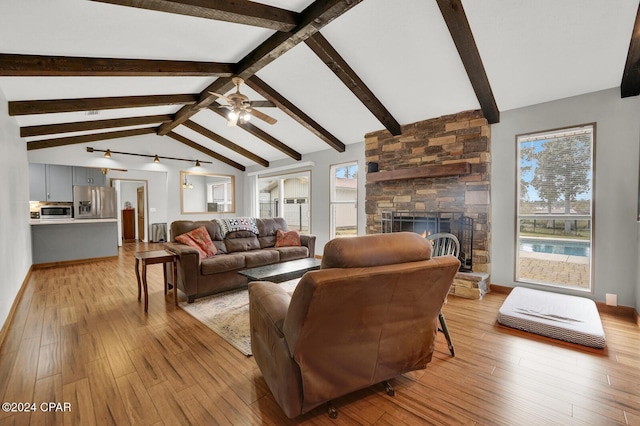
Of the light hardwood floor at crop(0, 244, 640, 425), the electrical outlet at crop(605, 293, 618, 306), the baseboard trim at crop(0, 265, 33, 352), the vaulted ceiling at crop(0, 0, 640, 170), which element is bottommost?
the light hardwood floor at crop(0, 244, 640, 425)

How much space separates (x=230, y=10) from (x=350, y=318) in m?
2.70

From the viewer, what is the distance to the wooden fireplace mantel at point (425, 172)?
386 cm

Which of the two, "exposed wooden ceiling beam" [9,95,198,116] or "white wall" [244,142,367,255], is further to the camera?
"white wall" [244,142,367,255]

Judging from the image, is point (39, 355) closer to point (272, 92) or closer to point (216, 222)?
point (216, 222)

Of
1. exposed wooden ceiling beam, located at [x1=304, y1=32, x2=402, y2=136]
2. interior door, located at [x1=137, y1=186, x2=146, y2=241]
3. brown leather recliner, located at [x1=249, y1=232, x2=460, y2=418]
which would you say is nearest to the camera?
brown leather recliner, located at [x1=249, y1=232, x2=460, y2=418]

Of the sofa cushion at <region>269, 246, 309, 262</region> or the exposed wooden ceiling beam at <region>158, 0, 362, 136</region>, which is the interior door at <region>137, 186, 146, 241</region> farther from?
the sofa cushion at <region>269, 246, 309, 262</region>

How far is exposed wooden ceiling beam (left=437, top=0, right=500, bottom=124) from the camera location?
254 cm

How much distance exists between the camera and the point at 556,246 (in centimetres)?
352

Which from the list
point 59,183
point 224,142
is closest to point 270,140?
point 224,142

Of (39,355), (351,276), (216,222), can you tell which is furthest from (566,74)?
(39,355)

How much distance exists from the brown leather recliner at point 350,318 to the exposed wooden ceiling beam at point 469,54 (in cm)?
226

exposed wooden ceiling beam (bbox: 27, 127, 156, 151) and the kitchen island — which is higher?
exposed wooden ceiling beam (bbox: 27, 127, 156, 151)

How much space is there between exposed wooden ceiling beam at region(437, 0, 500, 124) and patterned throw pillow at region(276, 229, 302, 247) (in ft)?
10.9

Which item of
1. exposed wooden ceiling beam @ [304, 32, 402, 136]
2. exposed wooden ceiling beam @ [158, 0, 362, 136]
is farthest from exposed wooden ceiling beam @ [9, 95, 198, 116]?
exposed wooden ceiling beam @ [304, 32, 402, 136]
